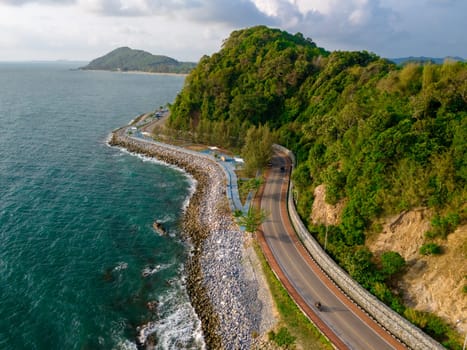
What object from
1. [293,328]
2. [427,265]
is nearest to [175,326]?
[293,328]

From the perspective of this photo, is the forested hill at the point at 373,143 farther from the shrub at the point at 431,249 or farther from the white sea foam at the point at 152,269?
the white sea foam at the point at 152,269

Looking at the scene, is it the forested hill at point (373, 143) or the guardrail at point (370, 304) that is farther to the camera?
the forested hill at point (373, 143)

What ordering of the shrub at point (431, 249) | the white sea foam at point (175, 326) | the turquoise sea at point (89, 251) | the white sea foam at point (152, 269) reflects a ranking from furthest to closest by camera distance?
1. the white sea foam at point (152, 269)
2. the turquoise sea at point (89, 251)
3. the white sea foam at point (175, 326)
4. the shrub at point (431, 249)

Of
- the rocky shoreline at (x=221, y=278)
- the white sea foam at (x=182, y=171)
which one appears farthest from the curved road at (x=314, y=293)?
the white sea foam at (x=182, y=171)

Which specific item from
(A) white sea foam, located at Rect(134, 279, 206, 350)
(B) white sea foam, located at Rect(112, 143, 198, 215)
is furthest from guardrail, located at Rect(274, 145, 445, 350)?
(B) white sea foam, located at Rect(112, 143, 198, 215)

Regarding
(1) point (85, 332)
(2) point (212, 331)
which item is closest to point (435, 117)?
(2) point (212, 331)

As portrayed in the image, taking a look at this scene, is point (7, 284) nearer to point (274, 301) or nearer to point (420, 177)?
point (274, 301)

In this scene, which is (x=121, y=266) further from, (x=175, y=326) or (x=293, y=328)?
(x=293, y=328)
